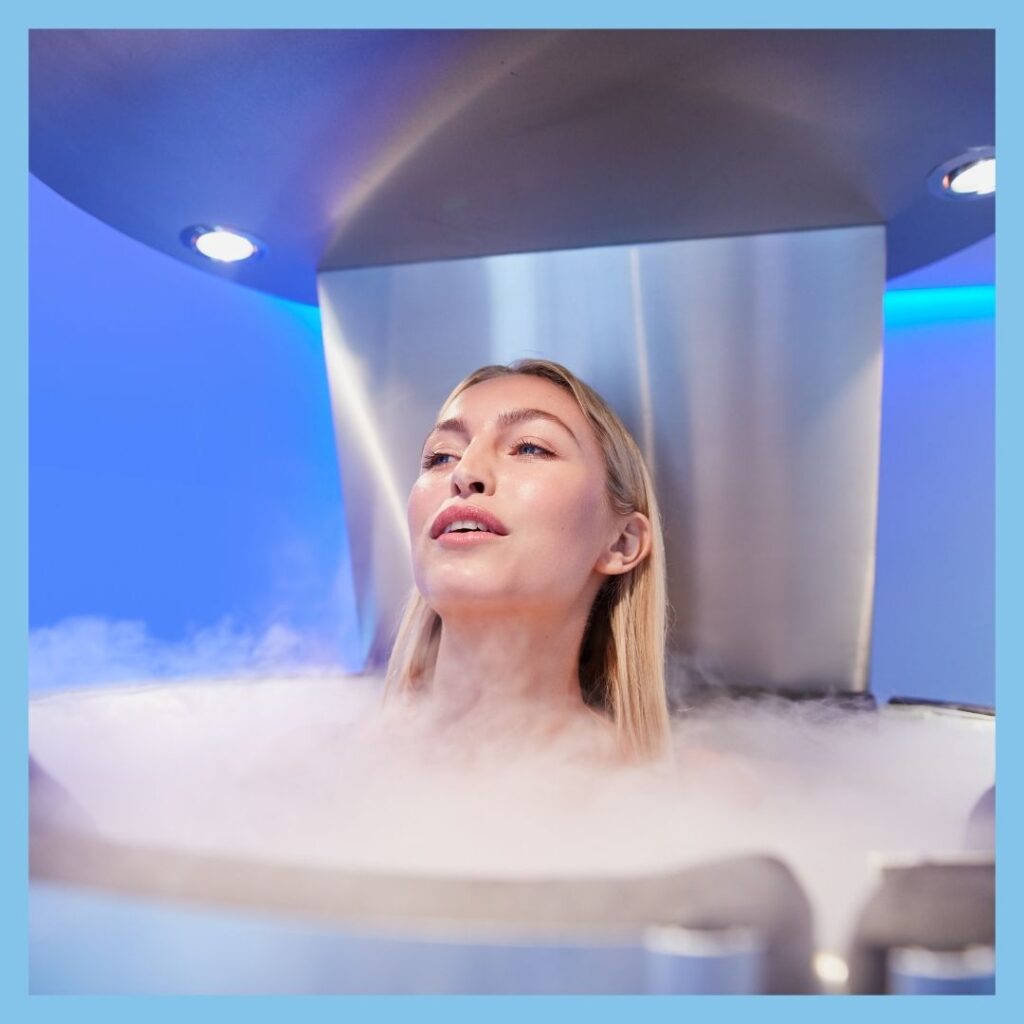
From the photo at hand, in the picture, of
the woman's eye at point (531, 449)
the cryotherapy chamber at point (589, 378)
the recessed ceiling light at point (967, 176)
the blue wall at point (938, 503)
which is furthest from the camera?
the blue wall at point (938, 503)

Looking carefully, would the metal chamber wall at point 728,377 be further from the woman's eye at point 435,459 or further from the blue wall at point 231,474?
the blue wall at point 231,474

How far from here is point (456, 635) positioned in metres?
0.86

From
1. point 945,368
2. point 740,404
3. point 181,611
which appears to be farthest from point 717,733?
point 181,611

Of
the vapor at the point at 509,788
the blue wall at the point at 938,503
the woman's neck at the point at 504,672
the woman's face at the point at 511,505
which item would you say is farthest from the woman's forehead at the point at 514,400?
the blue wall at the point at 938,503

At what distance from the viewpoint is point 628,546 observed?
2.96ft

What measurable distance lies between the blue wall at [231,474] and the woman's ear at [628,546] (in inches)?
16.9

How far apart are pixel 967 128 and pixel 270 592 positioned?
1.01 metres

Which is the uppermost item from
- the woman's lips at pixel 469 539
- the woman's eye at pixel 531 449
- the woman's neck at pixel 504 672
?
the woman's eye at pixel 531 449

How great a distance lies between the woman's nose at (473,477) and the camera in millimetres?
799

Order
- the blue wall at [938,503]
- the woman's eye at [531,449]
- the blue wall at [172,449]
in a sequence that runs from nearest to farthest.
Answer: the woman's eye at [531,449] → the blue wall at [172,449] → the blue wall at [938,503]

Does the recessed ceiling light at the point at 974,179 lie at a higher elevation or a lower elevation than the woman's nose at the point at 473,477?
higher

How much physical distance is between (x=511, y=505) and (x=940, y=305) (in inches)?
28.7

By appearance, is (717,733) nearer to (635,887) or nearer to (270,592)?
(635,887)

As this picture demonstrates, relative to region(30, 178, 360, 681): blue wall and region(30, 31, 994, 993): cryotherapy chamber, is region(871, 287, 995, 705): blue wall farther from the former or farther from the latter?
region(30, 178, 360, 681): blue wall
